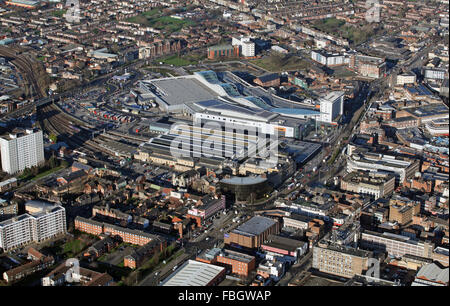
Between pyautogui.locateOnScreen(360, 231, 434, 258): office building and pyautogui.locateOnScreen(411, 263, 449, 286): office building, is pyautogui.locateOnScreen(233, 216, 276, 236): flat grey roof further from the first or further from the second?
pyautogui.locateOnScreen(411, 263, 449, 286): office building

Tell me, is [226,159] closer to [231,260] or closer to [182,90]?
[231,260]

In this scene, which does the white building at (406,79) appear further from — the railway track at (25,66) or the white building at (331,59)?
the railway track at (25,66)

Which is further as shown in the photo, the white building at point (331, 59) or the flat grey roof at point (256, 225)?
the white building at point (331, 59)

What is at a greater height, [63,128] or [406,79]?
[406,79]

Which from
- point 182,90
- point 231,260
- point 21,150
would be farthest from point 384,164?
point 21,150

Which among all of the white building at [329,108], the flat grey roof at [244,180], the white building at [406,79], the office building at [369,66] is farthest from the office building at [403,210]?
the office building at [369,66]

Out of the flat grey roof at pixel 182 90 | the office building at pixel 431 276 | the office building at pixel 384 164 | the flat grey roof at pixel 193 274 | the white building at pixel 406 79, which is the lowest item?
the flat grey roof at pixel 193 274
